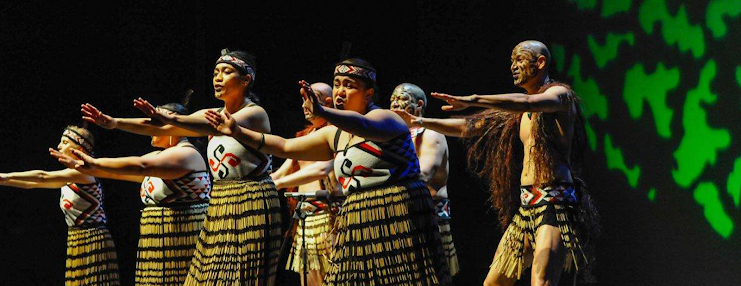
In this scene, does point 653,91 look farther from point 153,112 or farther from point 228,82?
point 153,112

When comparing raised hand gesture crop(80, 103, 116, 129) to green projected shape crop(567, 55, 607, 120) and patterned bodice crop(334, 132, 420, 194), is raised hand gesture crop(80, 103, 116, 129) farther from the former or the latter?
green projected shape crop(567, 55, 607, 120)

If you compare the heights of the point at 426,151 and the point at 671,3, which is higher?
the point at 671,3

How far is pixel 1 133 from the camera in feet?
22.1

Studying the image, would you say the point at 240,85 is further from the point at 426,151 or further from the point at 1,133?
the point at 1,133

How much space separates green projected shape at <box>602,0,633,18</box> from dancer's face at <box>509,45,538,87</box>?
44.5 inches

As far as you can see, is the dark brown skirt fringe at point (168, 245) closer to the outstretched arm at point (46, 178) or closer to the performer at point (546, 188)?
the outstretched arm at point (46, 178)

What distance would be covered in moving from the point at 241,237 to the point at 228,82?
0.80m

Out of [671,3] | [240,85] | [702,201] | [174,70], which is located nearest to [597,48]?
[671,3]

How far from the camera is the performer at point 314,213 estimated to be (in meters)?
5.09

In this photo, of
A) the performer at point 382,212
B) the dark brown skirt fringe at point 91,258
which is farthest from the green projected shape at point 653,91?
the dark brown skirt fringe at point 91,258

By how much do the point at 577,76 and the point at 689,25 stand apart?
2.71ft

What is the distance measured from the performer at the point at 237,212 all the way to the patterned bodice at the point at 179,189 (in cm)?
61

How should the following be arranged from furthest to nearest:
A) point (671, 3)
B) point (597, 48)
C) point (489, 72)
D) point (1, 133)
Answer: point (1, 133)
point (489, 72)
point (597, 48)
point (671, 3)

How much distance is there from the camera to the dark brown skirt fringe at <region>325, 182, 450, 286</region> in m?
3.64
